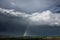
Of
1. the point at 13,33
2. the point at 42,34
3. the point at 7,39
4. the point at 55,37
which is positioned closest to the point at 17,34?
the point at 13,33

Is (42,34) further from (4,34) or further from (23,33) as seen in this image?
(4,34)

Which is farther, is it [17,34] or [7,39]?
[17,34]

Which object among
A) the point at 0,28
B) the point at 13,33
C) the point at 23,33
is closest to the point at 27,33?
the point at 23,33

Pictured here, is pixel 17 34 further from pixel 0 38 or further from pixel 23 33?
pixel 0 38

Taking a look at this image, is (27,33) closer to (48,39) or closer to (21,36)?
(21,36)

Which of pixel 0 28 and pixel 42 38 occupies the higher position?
pixel 0 28

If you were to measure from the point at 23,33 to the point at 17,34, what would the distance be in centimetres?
28

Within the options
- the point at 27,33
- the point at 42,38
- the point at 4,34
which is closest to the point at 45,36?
the point at 42,38

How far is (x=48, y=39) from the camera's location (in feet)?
20.3

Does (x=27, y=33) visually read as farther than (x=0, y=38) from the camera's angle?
Yes

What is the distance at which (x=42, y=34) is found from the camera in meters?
6.50

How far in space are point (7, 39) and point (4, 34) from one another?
278 mm

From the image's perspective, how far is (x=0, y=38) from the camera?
19.6ft

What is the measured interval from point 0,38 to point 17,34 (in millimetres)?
816
